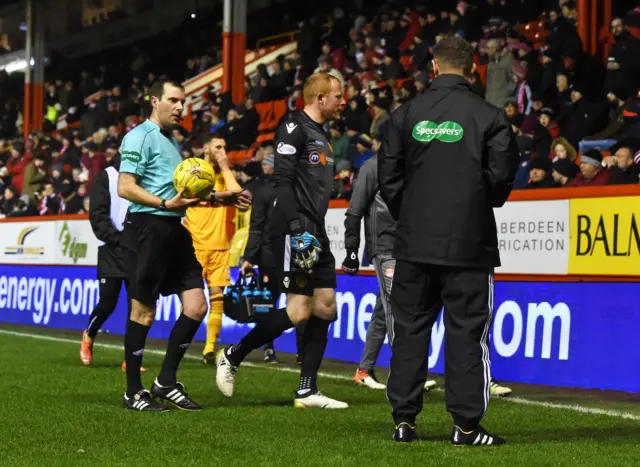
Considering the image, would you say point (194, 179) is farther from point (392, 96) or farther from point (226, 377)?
point (392, 96)

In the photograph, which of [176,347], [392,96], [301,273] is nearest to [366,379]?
[301,273]

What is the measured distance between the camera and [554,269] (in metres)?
9.76

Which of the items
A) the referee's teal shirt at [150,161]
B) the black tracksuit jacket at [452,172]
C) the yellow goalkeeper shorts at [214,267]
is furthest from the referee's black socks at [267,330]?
the yellow goalkeeper shorts at [214,267]

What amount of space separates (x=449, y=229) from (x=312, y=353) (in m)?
2.19

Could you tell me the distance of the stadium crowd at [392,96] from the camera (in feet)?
44.1

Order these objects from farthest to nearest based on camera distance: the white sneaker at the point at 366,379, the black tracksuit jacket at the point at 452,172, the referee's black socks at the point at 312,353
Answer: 1. the white sneaker at the point at 366,379
2. the referee's black socks at the point at 312,353
3. the black tracksuit jacket at the point at 452,172

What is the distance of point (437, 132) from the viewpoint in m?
5.86

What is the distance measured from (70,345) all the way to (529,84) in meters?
6.69

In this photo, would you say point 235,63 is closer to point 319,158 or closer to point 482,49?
point 482,49

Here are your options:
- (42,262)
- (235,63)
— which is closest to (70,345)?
(42,262)

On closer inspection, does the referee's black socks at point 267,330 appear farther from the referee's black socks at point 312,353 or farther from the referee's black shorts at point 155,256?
the referee's black shorts at point 155,256

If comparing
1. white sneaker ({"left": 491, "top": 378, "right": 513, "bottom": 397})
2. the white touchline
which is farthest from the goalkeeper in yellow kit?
white sneaker ({"left": 491, "top": 378, "right": 513, "bottom": 397})

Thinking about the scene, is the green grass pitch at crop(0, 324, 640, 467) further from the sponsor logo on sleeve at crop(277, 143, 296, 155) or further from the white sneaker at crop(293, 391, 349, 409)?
the sponsor logo on sleeve at crop(277, 143, 296, 155)

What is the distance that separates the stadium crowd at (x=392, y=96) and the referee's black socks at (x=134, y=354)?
10.6 feet
